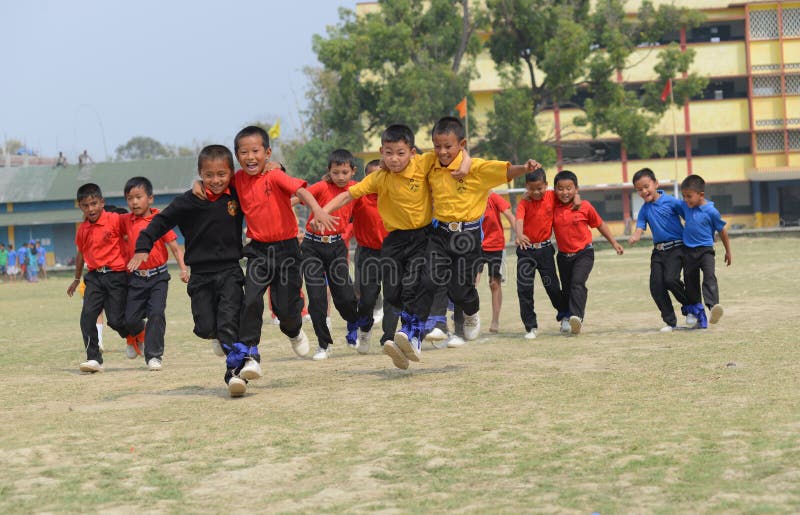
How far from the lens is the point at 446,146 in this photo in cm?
853

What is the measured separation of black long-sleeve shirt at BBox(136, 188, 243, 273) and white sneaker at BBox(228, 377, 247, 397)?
0.97 meters

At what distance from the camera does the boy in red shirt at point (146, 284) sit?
34.1 feet

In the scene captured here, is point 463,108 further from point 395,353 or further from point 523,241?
point 395,353

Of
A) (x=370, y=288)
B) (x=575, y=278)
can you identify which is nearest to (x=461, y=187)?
(x=370, y=288)

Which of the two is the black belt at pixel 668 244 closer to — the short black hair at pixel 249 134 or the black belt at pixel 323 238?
the black belt at pixel 323 238

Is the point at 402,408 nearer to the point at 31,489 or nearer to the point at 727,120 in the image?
the point at 31,489

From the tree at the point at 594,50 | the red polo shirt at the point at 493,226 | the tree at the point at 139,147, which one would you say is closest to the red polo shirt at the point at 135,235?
the red polo shirt at the point at 493,226

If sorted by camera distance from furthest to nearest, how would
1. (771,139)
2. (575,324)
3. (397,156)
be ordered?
(771,139) → (575,324) → (397,156)

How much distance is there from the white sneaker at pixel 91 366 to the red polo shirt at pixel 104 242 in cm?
97

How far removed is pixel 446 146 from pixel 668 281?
4272mm

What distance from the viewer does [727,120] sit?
196 ft

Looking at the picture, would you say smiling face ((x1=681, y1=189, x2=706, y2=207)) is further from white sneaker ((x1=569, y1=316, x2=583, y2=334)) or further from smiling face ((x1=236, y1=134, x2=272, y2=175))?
smiling face ((x1=236, y1=134, x2=272, y2=175))

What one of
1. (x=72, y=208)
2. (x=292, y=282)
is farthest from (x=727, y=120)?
(x=292, y=282)

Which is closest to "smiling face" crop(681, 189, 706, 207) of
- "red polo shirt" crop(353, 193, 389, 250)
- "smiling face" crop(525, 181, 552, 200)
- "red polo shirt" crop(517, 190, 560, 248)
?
"red polo shirt" crop(517, 190, 560, 248)
